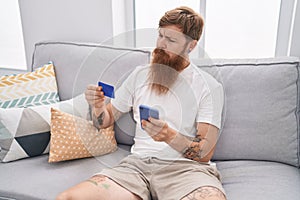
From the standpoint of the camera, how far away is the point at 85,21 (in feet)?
6.30

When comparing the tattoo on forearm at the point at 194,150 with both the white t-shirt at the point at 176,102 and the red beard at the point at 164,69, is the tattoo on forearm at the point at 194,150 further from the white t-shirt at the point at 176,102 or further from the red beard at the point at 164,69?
the red beard at the point at 164,69

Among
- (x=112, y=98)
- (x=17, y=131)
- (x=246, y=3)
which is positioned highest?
(x=246, y=3)

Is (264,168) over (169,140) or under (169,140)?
under

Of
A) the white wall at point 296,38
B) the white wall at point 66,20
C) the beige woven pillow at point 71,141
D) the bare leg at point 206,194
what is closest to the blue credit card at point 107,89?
the beige woven pillow at point 71,141

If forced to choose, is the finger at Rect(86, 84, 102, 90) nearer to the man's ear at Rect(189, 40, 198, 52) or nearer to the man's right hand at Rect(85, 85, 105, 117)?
the man's right hand at Rect(85, 85, 105, 117)

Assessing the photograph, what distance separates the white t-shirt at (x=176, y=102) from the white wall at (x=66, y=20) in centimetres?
76

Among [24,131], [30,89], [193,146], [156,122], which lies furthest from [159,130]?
[30,89]

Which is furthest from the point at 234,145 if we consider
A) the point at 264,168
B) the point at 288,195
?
the point at 288,195

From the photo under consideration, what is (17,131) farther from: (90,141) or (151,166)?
(151,166)

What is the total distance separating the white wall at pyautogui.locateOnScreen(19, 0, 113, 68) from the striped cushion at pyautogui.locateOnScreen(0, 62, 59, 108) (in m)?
0.42

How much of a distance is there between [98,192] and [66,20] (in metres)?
1.27

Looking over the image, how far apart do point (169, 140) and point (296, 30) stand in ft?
3.02

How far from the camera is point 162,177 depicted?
116 centimetres

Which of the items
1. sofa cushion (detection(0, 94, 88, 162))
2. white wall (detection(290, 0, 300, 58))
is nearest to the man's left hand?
sofa cushion (detection(0, 94, 88, 162))
